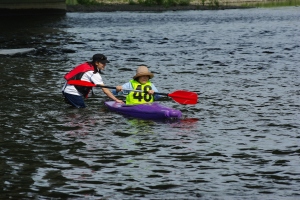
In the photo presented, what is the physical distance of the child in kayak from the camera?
17.0 meters

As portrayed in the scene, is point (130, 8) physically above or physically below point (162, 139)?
below

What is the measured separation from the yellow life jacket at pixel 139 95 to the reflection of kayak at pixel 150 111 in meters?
0.25

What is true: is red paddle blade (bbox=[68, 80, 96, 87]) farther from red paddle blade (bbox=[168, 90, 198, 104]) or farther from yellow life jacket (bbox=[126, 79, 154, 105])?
red paddle blade (bbox=[168, 90, 198, 104])

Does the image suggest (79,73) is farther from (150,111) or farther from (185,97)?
(185,97)

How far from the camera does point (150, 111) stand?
1653 cm

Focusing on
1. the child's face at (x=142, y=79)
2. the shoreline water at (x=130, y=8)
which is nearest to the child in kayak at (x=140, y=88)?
the child's face at (x=142, y=79)

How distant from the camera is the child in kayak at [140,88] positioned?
1695 centimetres

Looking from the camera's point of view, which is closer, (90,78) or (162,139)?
(162,139)

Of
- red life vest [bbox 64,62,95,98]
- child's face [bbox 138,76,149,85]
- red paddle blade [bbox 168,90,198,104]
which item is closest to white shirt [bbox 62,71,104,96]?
red life vest [bbox 64,62,95,98]

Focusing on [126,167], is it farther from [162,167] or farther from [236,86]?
[236,86]

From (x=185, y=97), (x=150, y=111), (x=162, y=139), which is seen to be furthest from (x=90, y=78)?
(x=162, y=139)

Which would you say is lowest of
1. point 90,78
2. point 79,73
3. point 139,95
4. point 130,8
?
point 130,8

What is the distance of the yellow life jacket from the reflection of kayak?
25 centimetres

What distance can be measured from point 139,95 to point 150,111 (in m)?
0.97
